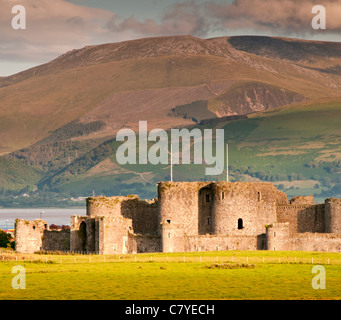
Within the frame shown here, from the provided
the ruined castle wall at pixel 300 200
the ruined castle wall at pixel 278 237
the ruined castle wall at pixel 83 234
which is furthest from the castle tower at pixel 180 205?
the ruined castle wall at pixel 300 200

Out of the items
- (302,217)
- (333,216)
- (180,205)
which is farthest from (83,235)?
(333,216)

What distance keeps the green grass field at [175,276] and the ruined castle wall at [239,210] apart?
7744 millimetres

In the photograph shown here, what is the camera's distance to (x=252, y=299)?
6197cm

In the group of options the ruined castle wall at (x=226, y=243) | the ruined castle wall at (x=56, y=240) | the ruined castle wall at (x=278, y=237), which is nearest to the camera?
the ruined castle wall at (x=278, y=237)

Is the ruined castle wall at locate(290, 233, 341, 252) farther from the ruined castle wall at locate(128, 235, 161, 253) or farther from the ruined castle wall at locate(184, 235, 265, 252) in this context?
the ruined castle wall at locate(128, 235, 161, 253)

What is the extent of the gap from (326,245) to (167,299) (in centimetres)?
3721

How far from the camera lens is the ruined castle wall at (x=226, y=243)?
315 ft

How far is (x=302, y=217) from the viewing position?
103 meters

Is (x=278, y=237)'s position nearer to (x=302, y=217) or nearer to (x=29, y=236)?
(x=302, y=217)

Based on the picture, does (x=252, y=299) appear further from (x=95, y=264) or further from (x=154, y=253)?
(x=154, y=253)

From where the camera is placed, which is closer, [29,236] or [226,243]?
[226,243]

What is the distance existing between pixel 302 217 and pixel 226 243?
11961 millimetres

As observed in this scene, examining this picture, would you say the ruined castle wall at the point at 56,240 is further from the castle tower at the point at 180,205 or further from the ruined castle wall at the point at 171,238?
the ruined castle wall at the point at 171,238
